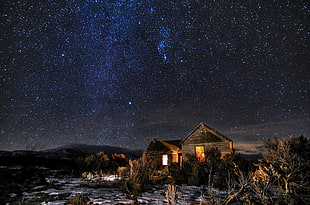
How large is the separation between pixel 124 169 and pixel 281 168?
11588 millimetres

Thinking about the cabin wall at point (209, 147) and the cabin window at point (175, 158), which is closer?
the cabin wall at point (209, 147)

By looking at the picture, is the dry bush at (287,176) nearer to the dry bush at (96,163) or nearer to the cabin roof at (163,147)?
the dry bush at (96,163)

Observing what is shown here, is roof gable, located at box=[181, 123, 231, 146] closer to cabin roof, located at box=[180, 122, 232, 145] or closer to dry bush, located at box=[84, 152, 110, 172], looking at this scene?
cabin roof, located at box=[180, 122, 232, 145]

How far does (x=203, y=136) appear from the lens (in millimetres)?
20062

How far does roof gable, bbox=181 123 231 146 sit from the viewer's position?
1933cm

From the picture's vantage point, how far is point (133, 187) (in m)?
8.25

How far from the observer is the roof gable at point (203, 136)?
1933 centimetres

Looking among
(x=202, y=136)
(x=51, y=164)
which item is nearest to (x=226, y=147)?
(x=202, y=136)

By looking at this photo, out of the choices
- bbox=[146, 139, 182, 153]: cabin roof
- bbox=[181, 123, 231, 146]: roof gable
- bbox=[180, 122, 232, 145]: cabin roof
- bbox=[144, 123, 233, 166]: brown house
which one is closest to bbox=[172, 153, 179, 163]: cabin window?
bbox=[144, 123, 233, 166]: brown house

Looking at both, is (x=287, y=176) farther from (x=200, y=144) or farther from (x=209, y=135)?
(x=209, y=135)

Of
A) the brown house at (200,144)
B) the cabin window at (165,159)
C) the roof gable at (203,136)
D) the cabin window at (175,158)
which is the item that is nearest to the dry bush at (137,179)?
the brown house at (200,144)

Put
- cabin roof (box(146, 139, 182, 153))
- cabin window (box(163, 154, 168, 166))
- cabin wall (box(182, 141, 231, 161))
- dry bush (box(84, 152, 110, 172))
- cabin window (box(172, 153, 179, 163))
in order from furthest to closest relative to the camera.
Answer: cabin window (box(163, 154, 168, 166))
cabin roof (box(146, 139, 182, 153))
cabin window (box(172, 153, 179, 163))
cabin wall (box(182, 141, 231, 161))
dry bush (box(84, 152, 110, 172))

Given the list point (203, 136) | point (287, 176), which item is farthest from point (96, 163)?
point (287, 176)

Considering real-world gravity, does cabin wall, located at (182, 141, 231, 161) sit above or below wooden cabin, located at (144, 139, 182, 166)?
above
